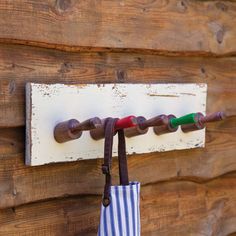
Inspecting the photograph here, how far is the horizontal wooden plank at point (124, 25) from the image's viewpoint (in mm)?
1167

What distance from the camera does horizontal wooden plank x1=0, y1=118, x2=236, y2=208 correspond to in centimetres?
118

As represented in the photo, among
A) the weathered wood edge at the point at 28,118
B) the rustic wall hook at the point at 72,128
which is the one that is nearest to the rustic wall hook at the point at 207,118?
the rustic wall hook at the point at 72,128

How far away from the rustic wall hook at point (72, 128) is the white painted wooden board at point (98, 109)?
14 millimetres

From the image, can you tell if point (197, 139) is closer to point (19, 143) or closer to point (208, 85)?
point (208, 85)

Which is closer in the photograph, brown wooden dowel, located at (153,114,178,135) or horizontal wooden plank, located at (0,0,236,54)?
horizontal wooden plank, located at (0,0,236,54)

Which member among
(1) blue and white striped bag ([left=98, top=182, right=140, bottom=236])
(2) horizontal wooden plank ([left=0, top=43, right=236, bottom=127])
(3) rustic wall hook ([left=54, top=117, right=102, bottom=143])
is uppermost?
(2) horizontal wooden plank ([left=0, top=43, right=236, bottom=127])

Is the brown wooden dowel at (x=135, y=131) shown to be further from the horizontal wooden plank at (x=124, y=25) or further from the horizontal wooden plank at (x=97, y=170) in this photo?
the horizontal wooden plank at (x=124, y=25)

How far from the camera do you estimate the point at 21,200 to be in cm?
119

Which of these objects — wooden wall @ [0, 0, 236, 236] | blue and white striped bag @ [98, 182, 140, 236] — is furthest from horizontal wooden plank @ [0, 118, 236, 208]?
blue and white striped bag @ [98, 182, 140, 236]

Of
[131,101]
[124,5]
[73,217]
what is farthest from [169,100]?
[73,217]

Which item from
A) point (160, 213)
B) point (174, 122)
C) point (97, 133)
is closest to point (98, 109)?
point (97, 133)

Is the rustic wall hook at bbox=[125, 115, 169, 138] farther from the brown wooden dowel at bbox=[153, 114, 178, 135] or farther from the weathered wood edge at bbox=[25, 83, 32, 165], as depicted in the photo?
the weathered wood edge at bbox=[25, 83, 32, 165]

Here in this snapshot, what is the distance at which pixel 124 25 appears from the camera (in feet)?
4.37

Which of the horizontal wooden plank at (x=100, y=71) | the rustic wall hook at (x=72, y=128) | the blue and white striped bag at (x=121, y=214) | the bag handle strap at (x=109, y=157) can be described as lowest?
the blue and white striped bag at (x=121, y=214)
